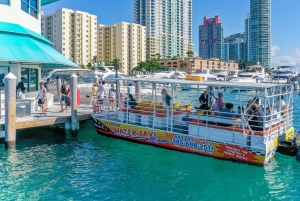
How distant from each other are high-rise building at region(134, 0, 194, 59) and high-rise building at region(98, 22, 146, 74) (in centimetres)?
2197

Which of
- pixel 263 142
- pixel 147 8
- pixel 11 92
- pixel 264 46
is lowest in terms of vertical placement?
pixel 263 142

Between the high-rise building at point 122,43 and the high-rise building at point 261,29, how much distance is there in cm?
7428

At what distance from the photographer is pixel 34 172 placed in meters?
10.7

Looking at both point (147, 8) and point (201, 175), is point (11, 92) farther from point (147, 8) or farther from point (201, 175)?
point (147, 8)

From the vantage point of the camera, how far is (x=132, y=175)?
1062cm

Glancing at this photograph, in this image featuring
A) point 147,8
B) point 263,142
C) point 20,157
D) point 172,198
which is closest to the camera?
point 172,198

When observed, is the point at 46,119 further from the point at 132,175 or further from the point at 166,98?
the point at 132,175

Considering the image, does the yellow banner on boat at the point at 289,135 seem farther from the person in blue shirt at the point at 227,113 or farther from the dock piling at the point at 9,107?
the dock piling at the point at 9,107

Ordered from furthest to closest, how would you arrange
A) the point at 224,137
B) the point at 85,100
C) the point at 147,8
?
the point at 147,8 → the point at 85,100 → the point at 224,137

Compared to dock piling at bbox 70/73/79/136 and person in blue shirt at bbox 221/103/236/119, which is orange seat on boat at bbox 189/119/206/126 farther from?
dock piling at bbox 70/73/79/136

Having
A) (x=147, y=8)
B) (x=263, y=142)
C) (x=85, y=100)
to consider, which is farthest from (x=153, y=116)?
(x=147, y=8)

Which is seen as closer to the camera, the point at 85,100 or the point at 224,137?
the point at 224,137

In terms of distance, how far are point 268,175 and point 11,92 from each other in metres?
10.3

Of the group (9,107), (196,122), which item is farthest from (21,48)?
(196,122)
